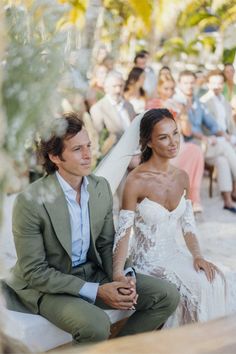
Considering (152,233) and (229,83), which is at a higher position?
(229,83)

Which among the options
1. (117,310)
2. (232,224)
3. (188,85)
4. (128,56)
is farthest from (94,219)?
(128,56)

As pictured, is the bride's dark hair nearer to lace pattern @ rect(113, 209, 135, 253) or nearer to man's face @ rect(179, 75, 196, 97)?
lace pattern @ rect(113, 209, 135, 253)

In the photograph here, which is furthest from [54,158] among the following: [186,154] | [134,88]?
[134,88]

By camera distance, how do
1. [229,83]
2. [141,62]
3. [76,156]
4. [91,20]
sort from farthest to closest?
[91,20]
[229,83]
[141,62]
[76,156]

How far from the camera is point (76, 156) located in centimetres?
280

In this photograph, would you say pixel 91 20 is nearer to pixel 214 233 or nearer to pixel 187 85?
pixel 187 85

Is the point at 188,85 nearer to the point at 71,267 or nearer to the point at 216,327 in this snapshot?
the point at 71,267

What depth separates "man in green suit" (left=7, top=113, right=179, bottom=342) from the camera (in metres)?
2.63

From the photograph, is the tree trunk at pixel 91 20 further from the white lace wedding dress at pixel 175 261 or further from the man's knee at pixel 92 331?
the man's knee at pixel 92 331

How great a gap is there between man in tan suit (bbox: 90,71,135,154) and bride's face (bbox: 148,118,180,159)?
2.68 metres

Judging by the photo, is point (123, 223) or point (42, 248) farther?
point (123, 223)

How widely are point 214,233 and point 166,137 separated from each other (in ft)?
9.15

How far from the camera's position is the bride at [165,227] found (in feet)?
10.1

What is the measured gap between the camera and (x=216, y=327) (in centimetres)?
170
